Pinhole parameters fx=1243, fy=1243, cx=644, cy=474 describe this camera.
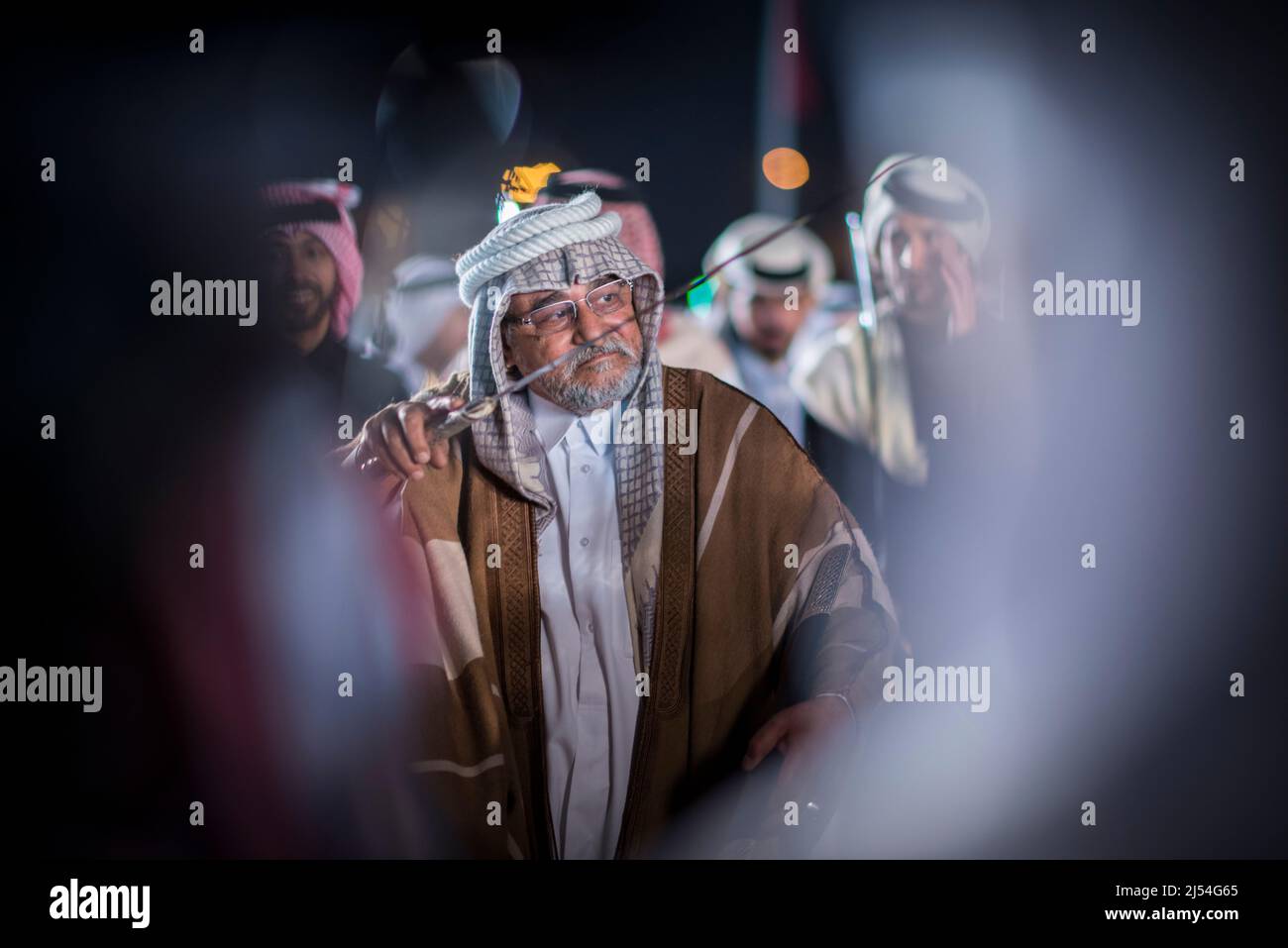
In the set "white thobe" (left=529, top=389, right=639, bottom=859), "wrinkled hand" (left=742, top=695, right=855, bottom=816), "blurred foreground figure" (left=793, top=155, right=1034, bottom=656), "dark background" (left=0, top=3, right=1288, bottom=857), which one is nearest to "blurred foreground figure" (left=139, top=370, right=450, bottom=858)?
"dark background" (left=0, top=3, right=1288, bottom=857)

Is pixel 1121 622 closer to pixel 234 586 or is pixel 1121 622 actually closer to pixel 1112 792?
pixel 1112 792

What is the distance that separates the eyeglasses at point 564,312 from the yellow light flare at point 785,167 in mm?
425

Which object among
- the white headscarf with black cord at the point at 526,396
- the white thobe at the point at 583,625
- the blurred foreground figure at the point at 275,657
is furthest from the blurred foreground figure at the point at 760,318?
the blurred foreground figure at the point at 275,657

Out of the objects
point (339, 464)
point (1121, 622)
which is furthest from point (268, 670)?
point (1121, 622)

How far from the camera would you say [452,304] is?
2625 mm

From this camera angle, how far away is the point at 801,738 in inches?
103

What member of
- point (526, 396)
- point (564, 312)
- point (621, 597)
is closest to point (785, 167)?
point (564, 312)

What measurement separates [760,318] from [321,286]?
942mm

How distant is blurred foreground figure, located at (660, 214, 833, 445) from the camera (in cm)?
265

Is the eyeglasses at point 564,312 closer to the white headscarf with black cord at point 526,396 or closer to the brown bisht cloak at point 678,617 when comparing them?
the white headscarf with black cord at point 526,396

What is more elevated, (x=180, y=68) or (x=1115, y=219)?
(x=180, y=68)

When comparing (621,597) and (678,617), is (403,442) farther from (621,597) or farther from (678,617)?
(678,617)

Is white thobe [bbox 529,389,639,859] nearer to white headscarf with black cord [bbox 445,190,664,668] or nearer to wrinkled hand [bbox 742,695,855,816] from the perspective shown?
white headscarf with black cord [bbox 445,190,664,668]
